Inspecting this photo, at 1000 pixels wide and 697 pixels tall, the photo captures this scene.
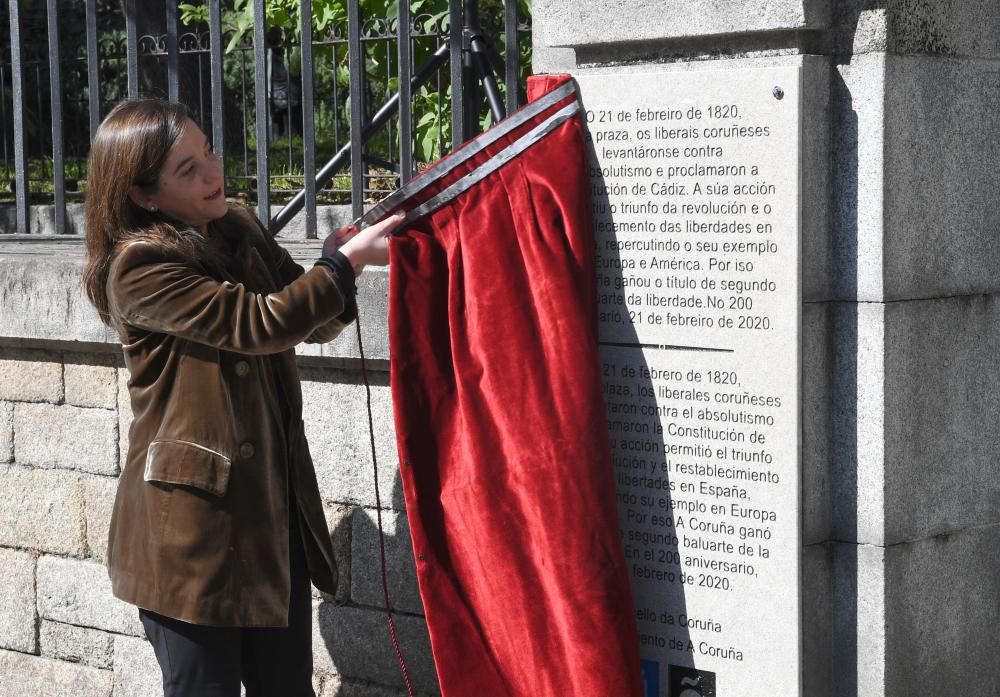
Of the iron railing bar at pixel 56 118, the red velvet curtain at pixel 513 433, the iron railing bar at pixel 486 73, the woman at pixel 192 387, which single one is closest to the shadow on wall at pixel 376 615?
the woman at pixel 192 387

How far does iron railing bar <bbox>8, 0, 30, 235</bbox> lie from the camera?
4855mm

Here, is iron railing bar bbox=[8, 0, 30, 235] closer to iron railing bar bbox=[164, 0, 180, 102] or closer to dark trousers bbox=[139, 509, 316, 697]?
iron railing bar bbox=[164, 0, 180, 102]

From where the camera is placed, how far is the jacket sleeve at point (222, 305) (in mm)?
3047

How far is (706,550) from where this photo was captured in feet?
9.72

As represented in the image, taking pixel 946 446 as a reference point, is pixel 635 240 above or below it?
above

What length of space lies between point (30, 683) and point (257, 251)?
202cm

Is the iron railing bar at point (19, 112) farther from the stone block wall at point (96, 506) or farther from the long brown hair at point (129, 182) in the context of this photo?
the long brown hair at point (129, 182)

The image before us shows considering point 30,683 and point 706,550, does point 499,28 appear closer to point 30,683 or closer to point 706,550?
point 30,683

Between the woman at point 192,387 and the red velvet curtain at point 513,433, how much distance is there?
18 cm

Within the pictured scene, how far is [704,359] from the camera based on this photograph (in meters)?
2.90

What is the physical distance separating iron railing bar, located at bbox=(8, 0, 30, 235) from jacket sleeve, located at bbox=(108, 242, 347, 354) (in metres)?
2.02

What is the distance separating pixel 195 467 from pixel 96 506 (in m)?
1.36

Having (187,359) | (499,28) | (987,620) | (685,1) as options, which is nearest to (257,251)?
(187,359)

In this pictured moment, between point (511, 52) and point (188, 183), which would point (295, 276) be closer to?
point (188, 183)
